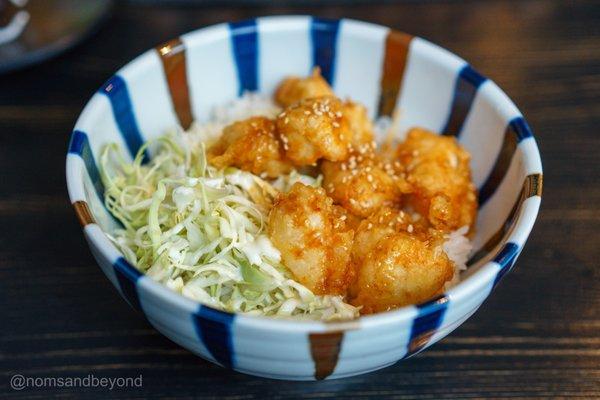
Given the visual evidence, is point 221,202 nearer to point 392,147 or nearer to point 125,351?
point 125,351

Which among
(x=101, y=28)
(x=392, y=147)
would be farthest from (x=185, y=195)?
(x=101, y=28)

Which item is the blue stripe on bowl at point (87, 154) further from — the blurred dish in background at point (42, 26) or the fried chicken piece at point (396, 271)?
the blurred dish in background at point (42, 26)

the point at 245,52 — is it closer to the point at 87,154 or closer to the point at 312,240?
the point at 87,154

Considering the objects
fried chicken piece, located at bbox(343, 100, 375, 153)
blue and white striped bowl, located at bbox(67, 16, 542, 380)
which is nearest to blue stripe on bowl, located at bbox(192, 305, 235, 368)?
blue and white striped bowl, located at bbox(67, 16, 542, 380)

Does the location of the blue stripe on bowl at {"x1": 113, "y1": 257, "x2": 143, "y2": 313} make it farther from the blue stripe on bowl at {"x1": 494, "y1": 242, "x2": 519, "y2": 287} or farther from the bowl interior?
the blue stripe on bowl at {"x1": 494, "y1": 242, "x2": 519, "y2": 287}

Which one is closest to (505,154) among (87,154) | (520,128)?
(520,128)
